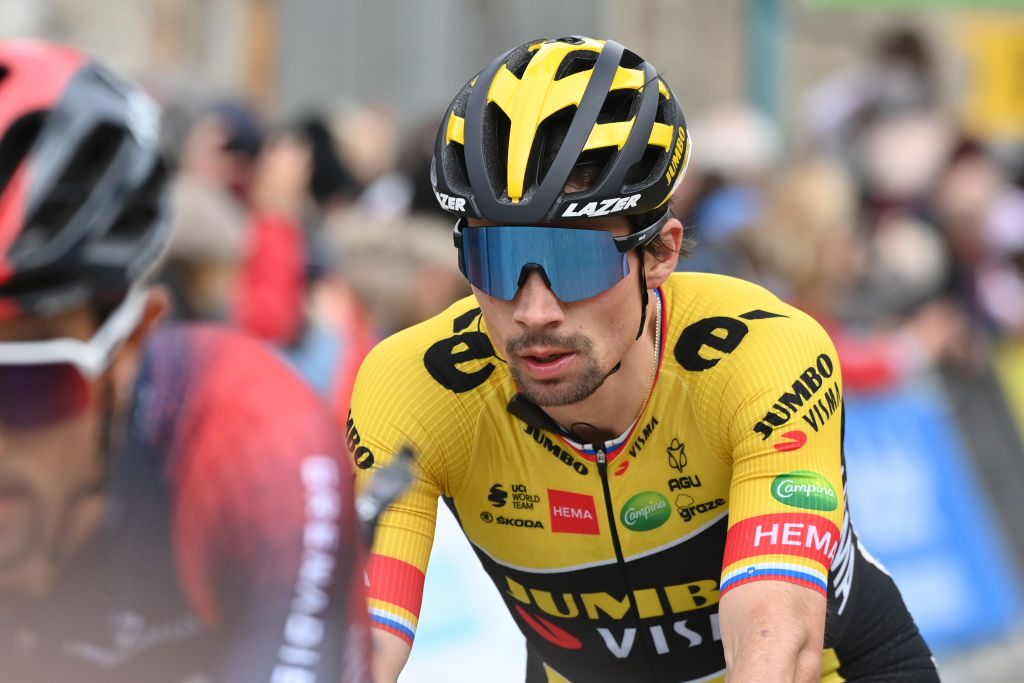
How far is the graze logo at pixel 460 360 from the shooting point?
386 centimetres

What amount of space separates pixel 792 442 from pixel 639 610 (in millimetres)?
693

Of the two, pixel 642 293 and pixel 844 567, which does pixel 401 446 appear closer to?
pixel 642 293

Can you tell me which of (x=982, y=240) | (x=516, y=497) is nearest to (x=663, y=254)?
(x=516, y=497)

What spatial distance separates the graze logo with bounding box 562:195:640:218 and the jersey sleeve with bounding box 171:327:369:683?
1.05 metres

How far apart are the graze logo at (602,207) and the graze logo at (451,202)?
26 cm

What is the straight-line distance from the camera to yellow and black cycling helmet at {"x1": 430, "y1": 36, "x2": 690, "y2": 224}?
11.6ft

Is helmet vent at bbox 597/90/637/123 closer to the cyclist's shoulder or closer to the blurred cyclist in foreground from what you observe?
the cyclist's shoulder

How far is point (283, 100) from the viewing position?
13.6 m

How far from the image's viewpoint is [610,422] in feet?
12.9

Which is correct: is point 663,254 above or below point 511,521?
above

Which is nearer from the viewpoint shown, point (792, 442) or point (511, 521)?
point (792, 442)

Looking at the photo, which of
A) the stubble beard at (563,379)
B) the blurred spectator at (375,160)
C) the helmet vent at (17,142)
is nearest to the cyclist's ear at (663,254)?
the stubble beard at (563,379)

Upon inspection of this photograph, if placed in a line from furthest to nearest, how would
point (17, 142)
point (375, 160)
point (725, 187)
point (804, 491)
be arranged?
point (375, 160)
point (725, 187)
point (804, 491)
point (17, 142)

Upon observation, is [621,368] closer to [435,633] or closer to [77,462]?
[77,462]
